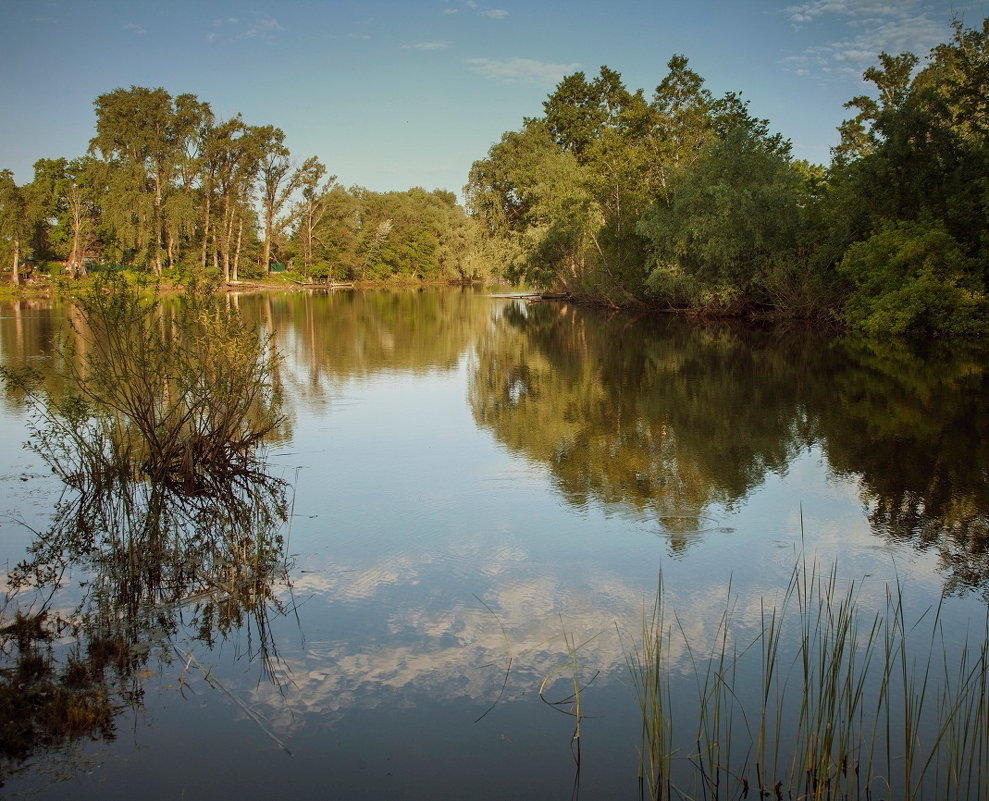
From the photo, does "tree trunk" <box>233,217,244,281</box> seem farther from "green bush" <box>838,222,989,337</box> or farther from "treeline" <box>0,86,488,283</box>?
"green bush" <box>838,222,989,337</box>

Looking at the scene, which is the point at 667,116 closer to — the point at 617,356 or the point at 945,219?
the point at 945,219

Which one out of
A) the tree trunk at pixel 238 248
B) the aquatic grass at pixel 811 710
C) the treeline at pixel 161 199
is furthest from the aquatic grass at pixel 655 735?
the tree trunk at pixel 238 248

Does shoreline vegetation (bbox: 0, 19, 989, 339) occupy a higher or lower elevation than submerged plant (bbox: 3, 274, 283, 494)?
higher

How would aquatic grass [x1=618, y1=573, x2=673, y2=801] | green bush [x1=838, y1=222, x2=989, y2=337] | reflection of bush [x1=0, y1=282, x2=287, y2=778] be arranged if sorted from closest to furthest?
aquatic grass [x1=618, y1=573, x2=673, y2=801] < reflection of bush [x1=0, y1=282, x2=287, y2=778] < green bush [x1=838, y1=222, x2=989, y2=337]

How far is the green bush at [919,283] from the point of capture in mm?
25297

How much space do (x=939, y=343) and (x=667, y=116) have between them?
25634 mm

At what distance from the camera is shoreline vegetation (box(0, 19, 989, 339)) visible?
87.8 ft

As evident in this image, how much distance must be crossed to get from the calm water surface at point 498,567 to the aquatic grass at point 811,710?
193 mm

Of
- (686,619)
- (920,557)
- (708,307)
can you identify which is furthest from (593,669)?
(708,307)

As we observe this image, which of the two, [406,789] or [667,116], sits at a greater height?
[667,116]

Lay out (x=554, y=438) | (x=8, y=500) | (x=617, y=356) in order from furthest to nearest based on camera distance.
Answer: (x=617, y=356)
(x=554, y=438)
(x=8, y=500)

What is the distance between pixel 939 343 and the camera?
84.2 feet

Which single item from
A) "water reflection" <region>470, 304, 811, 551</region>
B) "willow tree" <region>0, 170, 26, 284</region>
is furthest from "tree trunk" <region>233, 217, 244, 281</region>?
"water reflection" <region>470, 304, 811, 551</region>

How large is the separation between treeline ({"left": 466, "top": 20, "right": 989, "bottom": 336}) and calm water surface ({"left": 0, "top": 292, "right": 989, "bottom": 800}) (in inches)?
404
